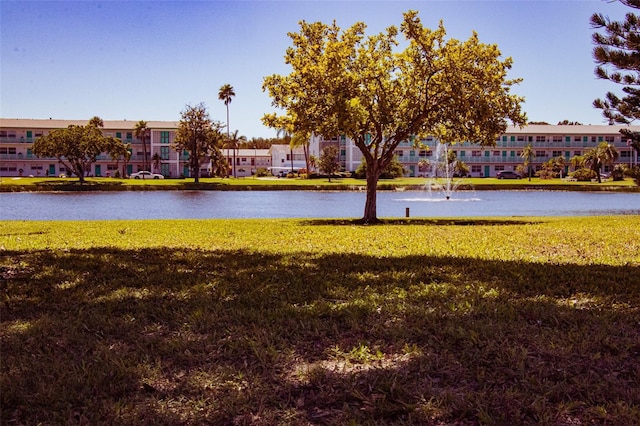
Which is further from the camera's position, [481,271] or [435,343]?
[481,271]

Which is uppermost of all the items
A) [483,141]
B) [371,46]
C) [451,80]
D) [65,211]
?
[371,46]

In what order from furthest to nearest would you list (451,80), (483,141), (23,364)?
1. (483,141)
2. (451,80)
3. (23,364)

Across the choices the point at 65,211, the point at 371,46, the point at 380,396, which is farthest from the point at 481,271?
the point at 65,211

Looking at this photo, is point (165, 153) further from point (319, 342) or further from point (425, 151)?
point (319, 342)

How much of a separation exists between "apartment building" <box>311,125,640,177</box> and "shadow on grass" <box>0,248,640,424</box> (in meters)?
96.2

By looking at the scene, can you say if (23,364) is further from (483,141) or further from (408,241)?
(483,141)

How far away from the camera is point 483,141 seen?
2453 centimetres

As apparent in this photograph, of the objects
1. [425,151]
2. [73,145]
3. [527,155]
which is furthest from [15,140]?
[527,155]

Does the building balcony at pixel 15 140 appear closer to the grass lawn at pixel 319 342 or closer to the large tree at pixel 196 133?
the large tree at pixel 196 133

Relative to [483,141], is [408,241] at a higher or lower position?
lower

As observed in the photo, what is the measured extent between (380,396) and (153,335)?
2.39 m

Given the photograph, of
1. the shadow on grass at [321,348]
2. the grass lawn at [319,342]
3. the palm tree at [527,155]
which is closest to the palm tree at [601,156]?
the palm tree at [527,155]

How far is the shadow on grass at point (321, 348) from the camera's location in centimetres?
418

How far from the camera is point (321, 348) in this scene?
531 cm
